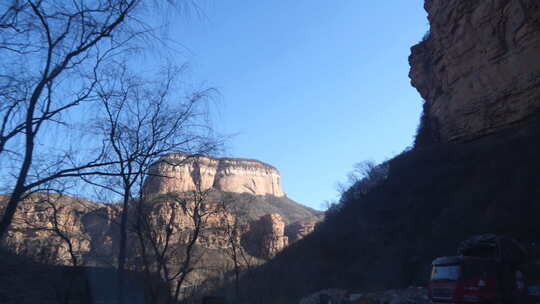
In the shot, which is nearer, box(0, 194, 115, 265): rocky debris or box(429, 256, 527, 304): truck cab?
box(429, 256, 527, 304): truck cab

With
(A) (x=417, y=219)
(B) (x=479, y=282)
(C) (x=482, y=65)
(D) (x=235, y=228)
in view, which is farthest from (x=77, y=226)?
(C) (x=482, y=65)

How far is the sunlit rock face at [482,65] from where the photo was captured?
30.3m

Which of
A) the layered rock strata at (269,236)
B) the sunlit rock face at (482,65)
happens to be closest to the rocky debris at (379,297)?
the layered rock strata at (269,236)

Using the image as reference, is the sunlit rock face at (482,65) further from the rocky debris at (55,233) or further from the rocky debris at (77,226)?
the rocky debris at (55,233)

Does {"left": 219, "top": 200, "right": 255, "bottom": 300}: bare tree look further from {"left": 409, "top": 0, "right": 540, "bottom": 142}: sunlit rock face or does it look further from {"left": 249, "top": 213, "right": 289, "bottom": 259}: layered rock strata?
{"left": 409, "top": 0, "right": 540, "bottom": 142}: sunlit rock face

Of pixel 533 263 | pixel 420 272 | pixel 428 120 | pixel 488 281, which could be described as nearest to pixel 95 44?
pixel 488 281

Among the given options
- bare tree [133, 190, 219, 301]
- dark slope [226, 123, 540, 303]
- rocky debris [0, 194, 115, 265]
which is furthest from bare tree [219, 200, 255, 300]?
rocky debris [0, 194, 115, 265]

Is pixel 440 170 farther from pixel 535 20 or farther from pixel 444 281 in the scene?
pixel 444 281

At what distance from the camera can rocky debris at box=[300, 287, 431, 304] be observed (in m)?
17.8

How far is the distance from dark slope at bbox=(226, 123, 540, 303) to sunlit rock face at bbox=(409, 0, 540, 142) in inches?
76.8

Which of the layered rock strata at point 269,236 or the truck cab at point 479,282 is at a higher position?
the layered rock strata at point 269,236

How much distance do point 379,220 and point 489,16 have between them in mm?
21178

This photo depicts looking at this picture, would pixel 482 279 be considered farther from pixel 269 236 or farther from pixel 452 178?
pixel 269 236

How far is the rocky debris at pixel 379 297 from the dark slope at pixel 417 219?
147 inches
